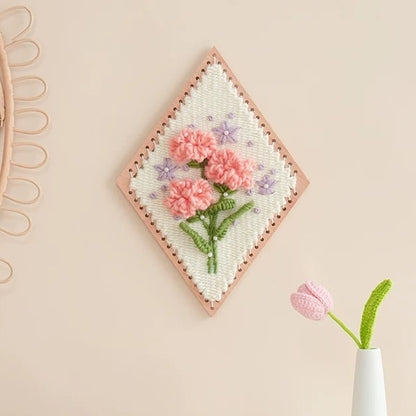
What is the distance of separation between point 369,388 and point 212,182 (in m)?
0.54

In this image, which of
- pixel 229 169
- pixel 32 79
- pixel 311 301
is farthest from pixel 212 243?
pixel 32 79

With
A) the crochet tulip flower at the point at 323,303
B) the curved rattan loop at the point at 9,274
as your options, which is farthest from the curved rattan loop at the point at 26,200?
the crochet tulip flower at the point at 323,303

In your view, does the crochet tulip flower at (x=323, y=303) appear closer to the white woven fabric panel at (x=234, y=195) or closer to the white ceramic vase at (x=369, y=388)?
the white ceramic vase at (x=369, y=388)

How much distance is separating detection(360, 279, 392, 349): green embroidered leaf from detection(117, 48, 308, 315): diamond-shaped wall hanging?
0.29m

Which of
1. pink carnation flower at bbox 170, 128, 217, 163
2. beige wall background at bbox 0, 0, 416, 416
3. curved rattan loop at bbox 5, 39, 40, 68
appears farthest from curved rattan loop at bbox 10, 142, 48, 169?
pink carnation flower at bbox 170, 128, 217, 163

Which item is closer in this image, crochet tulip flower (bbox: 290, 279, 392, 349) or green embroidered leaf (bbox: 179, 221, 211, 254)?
crochet tulip flower (bbox: 290, 279, 392, 349)

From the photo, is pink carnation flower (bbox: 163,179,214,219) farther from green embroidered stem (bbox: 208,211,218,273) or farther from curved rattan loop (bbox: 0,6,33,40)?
Result: curved rattan loop (bbox: 0,6,33,40)

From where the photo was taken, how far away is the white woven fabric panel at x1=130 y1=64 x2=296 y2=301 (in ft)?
5.37

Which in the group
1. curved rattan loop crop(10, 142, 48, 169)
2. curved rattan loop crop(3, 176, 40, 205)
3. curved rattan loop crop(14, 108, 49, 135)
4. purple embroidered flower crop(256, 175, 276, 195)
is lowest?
purple embroidered flower crop(256, 175, 276, 195)

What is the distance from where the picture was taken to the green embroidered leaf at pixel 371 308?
1.47 m

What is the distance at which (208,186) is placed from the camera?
162cm

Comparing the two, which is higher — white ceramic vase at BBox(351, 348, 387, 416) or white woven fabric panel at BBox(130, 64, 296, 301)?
white woven fabric panel at BBox(130, 64, 296, 301)

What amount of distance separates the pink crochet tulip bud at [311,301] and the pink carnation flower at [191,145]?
360 mm

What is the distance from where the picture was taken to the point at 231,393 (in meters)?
1.65
